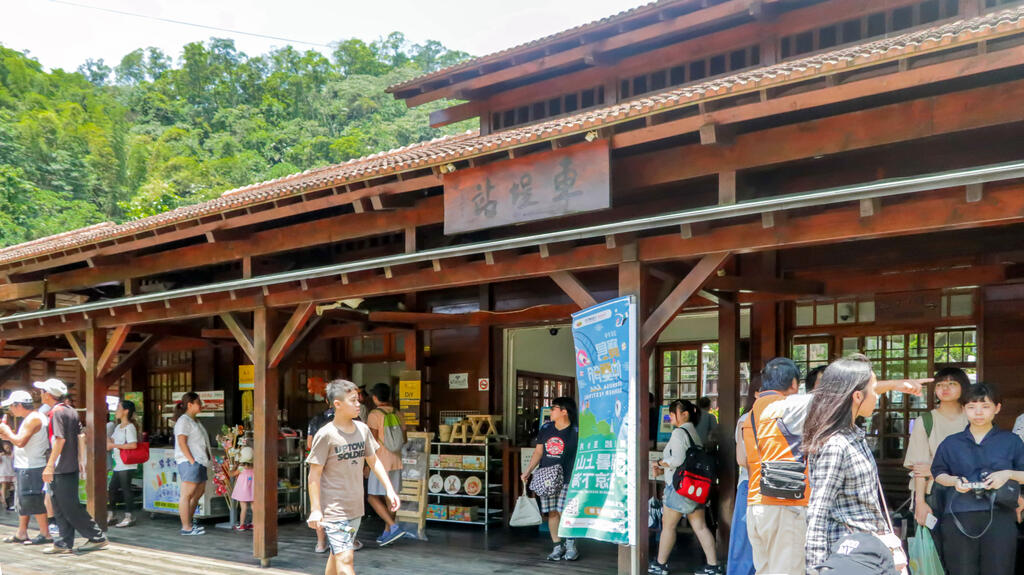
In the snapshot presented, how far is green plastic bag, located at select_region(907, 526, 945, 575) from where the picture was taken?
248 inches

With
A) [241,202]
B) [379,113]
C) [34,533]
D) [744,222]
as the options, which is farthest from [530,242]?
[379,113]

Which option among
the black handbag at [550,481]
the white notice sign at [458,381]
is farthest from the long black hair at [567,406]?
the white notice sign at [458,381]

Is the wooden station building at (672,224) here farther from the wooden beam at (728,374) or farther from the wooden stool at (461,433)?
the wooden stool at (461,433)

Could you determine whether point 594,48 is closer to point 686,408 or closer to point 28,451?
point 686,408

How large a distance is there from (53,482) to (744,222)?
7.66 meters

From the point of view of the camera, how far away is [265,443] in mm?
9375

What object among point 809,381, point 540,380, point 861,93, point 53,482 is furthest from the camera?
point 540,380

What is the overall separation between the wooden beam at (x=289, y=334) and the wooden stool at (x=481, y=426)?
2.52 metres

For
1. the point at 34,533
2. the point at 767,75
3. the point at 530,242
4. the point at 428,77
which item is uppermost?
the point at 428,77

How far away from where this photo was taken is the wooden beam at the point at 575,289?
710 cm

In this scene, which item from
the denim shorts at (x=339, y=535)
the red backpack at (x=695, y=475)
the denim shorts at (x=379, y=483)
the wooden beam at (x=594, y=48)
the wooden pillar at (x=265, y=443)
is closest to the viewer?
the denim shorts at (x=339, y=535)

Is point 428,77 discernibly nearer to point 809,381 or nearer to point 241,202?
point 241,202

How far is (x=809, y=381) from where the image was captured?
21.1 feet

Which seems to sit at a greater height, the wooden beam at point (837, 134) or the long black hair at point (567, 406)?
the wooden beam at point (837, 134)
